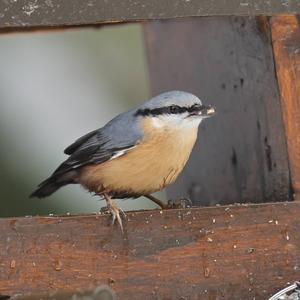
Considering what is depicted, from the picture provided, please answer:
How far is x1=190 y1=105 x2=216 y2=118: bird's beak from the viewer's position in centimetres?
492

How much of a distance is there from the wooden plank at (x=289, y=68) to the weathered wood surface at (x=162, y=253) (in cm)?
37

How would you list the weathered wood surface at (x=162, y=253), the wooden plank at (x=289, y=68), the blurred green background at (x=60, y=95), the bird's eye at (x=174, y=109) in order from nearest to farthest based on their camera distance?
1. the weathered wood surface at (x=162, y=253)
2. the wooden plank at (x=289, y=68)
3. the bird's eye at (x=174, y=109)
4. the blurred green background at (x=60, y=95)

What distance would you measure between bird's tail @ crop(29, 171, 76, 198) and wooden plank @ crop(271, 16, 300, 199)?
1013mm

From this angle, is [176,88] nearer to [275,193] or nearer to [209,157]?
[209,157]

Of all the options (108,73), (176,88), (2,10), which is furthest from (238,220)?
(108,73)

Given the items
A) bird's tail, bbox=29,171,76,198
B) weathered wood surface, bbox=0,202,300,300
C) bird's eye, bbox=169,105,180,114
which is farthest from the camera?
bird's tail, bbox=29,171,76,198

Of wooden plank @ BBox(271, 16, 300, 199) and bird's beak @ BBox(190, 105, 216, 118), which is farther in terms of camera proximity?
bird's beak @ BBox(190, 105, 216, 118)

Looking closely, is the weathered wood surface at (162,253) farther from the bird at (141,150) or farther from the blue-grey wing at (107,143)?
the blue-grey wing at (107,143)

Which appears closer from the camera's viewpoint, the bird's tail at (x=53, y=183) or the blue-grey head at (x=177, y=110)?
the blue-grey head at (x=177, y=110)

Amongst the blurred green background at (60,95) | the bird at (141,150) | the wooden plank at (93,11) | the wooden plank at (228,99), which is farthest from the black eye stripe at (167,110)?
the blurred green background at (60,95)

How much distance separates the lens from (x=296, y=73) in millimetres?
4711

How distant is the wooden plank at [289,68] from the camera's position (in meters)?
4.71

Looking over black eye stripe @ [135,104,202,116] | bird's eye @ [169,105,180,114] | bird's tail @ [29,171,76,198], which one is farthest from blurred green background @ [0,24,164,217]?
bird's eye @ [169,105,180,114]

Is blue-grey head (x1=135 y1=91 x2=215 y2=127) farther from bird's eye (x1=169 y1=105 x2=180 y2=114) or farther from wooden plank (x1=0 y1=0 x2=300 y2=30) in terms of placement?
wooden plank (x1=0 y1=0 x2=300 y2=30)
